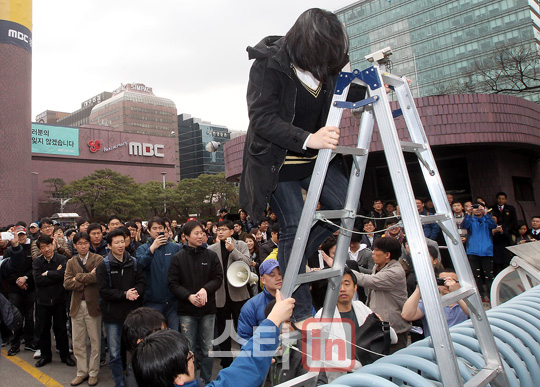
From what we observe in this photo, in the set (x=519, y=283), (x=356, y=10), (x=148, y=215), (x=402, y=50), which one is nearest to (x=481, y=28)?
(x=402, y=50)

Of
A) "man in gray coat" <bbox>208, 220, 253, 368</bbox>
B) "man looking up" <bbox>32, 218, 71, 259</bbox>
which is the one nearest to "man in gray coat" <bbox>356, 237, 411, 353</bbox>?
"man in gray coat" <bbox>208, 220, 253, 368</bbox>

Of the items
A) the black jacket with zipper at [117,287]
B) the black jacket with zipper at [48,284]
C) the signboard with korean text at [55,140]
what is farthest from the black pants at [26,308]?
the signboard with korean text at [55,140]

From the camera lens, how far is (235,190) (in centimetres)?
6334

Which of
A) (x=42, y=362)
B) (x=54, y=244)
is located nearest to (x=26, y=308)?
(x=54, y=244)

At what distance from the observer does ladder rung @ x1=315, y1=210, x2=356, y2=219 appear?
1939 millimetres

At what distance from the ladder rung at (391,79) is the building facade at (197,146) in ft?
359

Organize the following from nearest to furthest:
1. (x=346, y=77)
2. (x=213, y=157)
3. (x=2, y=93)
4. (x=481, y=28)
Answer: (x=346, y=77), (x=2, y=93), (x=481, y=28), (x=213, y=157)

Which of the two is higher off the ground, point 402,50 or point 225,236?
point 402,50

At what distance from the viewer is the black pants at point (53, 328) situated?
20.5 feet

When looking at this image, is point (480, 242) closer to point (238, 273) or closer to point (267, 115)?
point (238, 273)

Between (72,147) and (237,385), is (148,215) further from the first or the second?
(237,385)

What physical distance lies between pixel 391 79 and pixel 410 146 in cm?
40

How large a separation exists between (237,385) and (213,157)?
371ft

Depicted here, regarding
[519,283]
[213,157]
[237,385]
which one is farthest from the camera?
[213,157]
